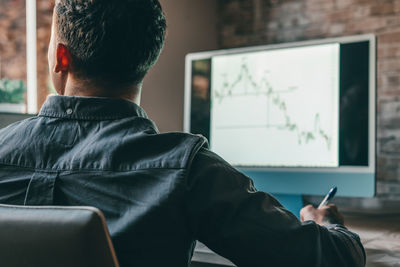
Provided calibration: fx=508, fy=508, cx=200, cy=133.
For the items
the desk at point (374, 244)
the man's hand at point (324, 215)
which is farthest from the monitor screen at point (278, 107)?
the man's hand at point (324, 215)

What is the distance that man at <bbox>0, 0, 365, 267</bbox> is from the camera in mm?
630

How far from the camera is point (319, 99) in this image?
1448mm

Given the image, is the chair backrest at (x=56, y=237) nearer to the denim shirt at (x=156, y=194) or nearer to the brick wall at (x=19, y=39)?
the denim shirt at (x=156, y=194)

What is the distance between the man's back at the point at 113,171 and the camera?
63cm

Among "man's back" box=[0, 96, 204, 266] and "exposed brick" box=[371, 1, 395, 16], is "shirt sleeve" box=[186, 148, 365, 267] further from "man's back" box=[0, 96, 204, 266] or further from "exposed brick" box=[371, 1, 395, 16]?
"exposed brick" box=[371, 1, 395, 16]

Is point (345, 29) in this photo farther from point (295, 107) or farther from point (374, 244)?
point (374, 244)

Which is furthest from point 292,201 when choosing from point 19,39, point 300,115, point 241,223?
point 19,39

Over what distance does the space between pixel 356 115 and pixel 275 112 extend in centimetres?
24

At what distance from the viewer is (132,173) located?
647 millimetres

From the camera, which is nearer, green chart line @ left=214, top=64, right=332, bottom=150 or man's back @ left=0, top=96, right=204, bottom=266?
man's back @ left=0, top=96, right=204, bottom=266

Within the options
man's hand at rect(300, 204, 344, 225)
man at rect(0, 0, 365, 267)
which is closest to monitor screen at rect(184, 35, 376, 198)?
man's hand at rect(300, 204, 344, 225)

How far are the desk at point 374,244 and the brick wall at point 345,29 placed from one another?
828mm

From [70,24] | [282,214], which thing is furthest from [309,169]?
[70,24]

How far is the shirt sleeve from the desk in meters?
0.31
